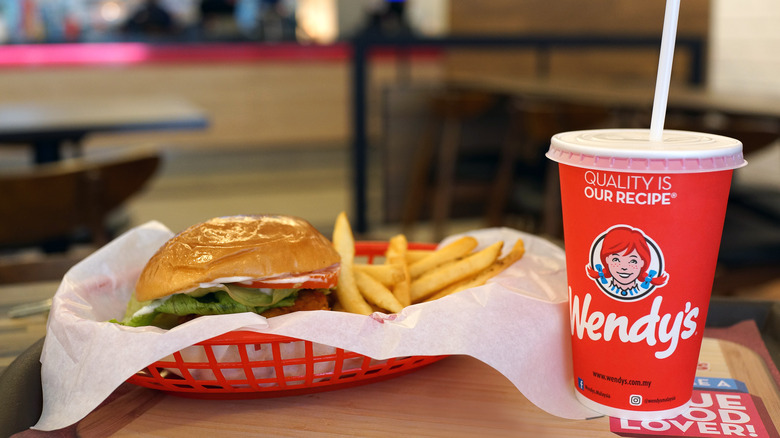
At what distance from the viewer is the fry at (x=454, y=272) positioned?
83 centimetres

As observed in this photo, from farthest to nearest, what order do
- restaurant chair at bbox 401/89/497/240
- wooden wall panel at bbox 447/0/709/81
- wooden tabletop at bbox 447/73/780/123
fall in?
wooden wall panel at bbox 447/0/709/81
restaurant chair at bbox 401/89/497/240
wooden tabletop at bbox 447/73/780/123

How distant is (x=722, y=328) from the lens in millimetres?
895

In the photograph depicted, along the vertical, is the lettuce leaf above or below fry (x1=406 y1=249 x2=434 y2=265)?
above

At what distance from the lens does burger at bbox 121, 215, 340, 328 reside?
0.69 m

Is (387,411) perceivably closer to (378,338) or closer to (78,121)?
(378,338)

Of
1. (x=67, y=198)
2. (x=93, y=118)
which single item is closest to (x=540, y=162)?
(x=93, y=118)

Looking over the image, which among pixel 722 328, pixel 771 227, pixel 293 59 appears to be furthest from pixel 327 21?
pixel 722 328

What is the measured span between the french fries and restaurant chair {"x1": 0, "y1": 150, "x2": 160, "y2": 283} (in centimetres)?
147

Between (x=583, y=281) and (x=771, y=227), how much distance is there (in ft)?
6.99

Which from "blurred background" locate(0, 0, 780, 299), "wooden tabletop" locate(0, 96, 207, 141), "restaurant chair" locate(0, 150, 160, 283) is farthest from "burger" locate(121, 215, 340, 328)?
"wooden tabletop" locate(0, 96, 207, 141)

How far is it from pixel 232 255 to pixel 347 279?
18 centimetres

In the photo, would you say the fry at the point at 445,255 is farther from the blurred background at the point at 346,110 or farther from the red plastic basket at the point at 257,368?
the blurred background at the point at 346,110

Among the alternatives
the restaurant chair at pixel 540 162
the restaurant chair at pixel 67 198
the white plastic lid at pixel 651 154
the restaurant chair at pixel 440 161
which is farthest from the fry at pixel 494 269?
the restaurant chair at pixel 440 161

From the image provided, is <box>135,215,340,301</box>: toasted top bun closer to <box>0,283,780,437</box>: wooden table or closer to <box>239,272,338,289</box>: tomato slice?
<box>239,272,338,289</box>: tomato slice
